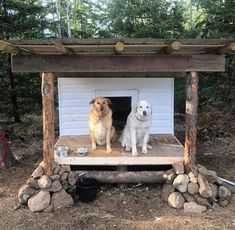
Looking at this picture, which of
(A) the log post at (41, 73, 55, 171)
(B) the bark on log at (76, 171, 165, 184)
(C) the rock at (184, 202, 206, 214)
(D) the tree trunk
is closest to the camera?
(C) the rock at (184, 202, 206, 214)

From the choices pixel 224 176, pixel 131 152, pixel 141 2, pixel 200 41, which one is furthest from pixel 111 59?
pixel 141 2

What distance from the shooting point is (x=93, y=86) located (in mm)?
8117

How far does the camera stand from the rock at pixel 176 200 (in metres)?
5.44

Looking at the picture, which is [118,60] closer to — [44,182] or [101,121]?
[101,121]

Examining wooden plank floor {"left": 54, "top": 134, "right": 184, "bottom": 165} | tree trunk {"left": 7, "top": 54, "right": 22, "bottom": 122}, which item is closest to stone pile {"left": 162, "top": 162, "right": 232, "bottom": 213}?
wooden plank floor {"left": 54, "top": 134, "right": 184, "bottom": 165}

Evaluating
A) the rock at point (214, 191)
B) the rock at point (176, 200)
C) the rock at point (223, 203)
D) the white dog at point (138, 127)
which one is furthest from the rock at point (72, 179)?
the rock at point (223, 203)

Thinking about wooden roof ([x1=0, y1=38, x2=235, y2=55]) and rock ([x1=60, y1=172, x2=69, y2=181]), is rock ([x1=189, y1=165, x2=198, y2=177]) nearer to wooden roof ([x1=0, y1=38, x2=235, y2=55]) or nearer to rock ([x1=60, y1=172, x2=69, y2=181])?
wooden roof ([x1=0, y1=38, x2=235, y2=55])

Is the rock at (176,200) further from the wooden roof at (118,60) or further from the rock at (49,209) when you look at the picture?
the wooden roof at (118,60)

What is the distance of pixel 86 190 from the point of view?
5.62 meters

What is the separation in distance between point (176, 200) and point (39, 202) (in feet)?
7.19

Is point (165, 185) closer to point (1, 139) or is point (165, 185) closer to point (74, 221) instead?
point (74, 221)

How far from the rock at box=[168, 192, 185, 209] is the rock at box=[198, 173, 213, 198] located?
1.09 feet

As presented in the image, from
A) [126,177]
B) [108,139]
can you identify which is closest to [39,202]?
[126,177]

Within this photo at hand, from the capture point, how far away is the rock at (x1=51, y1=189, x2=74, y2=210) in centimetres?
546
